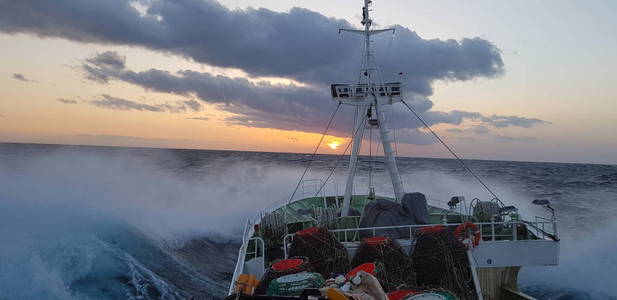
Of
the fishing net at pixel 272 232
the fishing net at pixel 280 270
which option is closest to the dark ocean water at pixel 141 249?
the fishing net at pixel 272 232

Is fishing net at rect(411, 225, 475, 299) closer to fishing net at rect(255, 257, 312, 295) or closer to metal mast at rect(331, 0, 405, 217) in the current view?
fishing net at rect(255, 257, 312, 295)

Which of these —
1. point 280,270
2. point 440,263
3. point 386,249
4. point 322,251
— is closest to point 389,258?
point 386,249

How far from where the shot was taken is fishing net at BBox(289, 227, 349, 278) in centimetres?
736

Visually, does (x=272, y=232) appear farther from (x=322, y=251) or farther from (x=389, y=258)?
(x=389, y=258)

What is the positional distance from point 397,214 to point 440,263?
3.00 m

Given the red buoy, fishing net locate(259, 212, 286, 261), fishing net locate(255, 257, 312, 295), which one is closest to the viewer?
the red buoy

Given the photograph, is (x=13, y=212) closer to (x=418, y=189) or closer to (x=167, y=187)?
(x=167, y=187)

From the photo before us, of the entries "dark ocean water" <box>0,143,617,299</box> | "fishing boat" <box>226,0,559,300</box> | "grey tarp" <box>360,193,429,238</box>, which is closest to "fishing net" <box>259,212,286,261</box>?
"fishing boat" <box>226,0,559,300</box>

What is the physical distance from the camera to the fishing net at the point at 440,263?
24.0 feet

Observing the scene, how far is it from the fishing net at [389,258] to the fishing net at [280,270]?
5.68 feet

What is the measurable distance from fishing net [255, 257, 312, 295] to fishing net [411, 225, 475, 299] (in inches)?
115

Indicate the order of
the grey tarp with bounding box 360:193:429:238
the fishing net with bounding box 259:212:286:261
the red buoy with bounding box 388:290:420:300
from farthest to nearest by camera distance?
the fishing net with bounding box 259:212:286:261 < the grey tarp with bounding box 360:193:429:238 < the red buoy with bounding box 388:290:420:300

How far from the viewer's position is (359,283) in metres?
3.75

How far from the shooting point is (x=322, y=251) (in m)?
7.45
